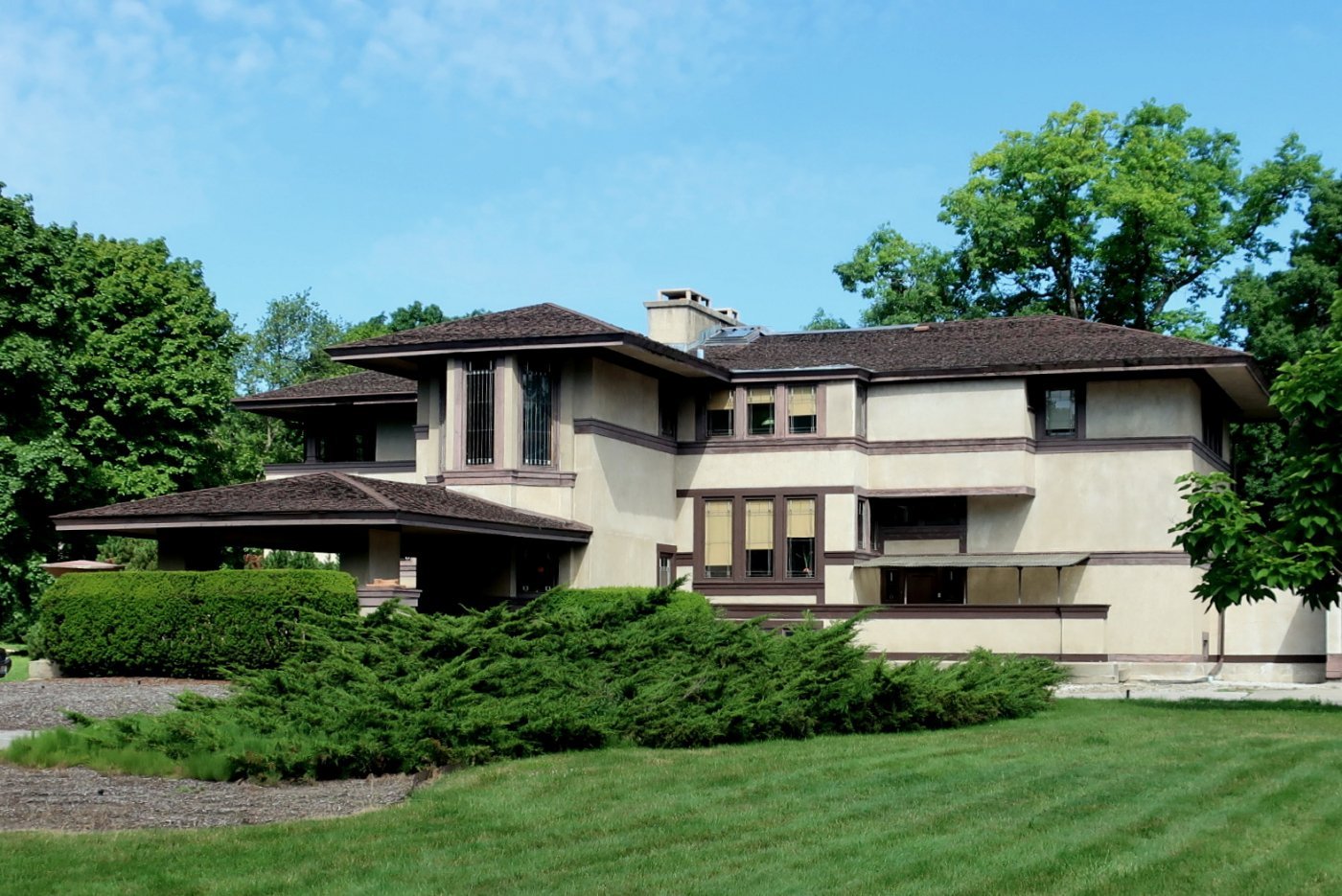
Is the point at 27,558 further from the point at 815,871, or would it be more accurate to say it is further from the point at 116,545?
the point at 815,871

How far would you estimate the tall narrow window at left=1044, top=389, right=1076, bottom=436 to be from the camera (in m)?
38.0

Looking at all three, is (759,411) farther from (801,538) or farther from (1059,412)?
(1059,412)

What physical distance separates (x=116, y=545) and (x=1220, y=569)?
130ft

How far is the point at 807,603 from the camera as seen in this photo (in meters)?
37.5

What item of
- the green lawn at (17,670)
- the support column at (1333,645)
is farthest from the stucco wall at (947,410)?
the green lawn at (17,670)

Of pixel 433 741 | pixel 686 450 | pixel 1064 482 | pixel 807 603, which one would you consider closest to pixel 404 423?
pixel 686 450

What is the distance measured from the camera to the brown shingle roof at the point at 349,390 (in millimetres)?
41344

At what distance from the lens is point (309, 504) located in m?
28.8

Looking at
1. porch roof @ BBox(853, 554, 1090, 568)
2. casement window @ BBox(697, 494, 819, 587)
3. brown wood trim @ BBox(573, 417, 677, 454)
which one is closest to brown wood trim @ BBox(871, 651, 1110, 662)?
porch roof @ BBox(853, 554, 1090, 568)

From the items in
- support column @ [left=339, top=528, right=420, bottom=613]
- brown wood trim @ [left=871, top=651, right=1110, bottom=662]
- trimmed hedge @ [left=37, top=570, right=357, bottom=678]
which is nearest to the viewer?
trimmed hedge @ [left=37, top=570, right=357, bottom=678]

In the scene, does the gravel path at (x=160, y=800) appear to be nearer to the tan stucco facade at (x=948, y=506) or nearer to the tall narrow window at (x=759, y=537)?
the tan stucco facade at (x=948, y=506)

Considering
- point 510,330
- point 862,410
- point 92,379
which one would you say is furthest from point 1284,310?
point 92,379

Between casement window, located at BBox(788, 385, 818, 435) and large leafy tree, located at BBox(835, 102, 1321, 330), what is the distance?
2098 centimetres

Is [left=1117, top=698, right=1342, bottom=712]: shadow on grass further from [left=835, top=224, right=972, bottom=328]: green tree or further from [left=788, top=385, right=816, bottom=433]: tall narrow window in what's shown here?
[left=835, top=224, right=972, bottom=328]: green tree
